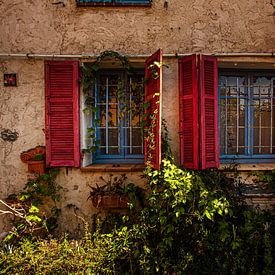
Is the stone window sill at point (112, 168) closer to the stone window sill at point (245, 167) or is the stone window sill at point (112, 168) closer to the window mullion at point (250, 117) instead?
the stone window sill at point (245, 167)

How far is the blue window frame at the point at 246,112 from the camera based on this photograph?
4.04 m

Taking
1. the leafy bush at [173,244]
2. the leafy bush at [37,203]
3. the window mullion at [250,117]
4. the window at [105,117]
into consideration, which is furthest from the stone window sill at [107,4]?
the leafy bush at [37,203]

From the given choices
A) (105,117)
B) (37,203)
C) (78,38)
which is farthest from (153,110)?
(37,203)

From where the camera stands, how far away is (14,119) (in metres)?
3.64

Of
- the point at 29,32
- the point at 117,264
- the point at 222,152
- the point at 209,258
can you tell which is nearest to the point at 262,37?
the point at 222,152

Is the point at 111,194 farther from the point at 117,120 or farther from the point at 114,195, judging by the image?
the point at 117,120

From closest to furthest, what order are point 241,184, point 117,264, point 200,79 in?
point 117,264 → point 200,79 → point 241,184

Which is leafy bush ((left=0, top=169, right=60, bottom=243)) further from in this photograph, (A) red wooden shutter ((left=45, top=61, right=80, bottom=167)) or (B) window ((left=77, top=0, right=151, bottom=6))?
(B) window ((left=77, top=0, right=151, bottom=6))

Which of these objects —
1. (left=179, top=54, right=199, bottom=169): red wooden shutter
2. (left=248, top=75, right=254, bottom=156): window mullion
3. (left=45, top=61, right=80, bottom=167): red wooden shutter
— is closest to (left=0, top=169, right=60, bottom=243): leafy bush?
(left=45, top=61, right=80, bottom=167): red wooden shutter

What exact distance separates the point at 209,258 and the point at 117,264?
1.23m

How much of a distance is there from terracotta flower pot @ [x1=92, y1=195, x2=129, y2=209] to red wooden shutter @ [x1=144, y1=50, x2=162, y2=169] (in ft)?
2.37

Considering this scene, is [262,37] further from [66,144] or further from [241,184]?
[66,144]

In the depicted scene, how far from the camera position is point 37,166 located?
353cm

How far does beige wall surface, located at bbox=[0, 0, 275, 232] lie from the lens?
3.64m
